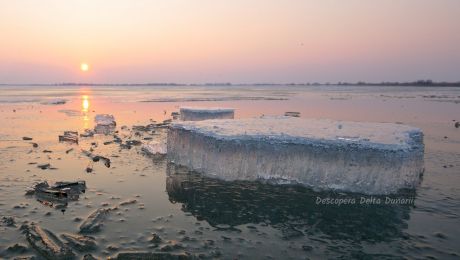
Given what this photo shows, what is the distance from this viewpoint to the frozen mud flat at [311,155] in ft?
34.8

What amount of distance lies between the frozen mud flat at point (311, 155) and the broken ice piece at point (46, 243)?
569cm

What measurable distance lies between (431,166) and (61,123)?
24.1 m

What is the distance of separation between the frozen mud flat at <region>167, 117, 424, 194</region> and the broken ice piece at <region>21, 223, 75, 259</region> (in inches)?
224

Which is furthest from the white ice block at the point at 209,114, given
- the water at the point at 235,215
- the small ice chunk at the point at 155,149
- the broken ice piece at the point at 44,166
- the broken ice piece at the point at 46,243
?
the broken ice piece at the point at 46,243

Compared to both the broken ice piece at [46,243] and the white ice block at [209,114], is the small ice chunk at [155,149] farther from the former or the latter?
the broken ice piece at [46,243]

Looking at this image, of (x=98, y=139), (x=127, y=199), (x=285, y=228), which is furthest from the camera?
(x=98, y=139)

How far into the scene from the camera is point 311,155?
1109cm

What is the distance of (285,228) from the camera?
8422mm

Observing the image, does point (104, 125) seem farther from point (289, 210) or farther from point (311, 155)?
point (289, 210)

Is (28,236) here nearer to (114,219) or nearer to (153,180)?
(114,219)

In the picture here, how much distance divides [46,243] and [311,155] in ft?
24.3

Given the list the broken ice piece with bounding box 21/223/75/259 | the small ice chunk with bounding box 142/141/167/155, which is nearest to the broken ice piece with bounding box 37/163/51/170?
the small ice chunk with bounding box 142/141/167/155

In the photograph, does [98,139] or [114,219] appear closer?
[114,219]

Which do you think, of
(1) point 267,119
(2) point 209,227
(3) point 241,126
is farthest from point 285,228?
(1) point 267,119
